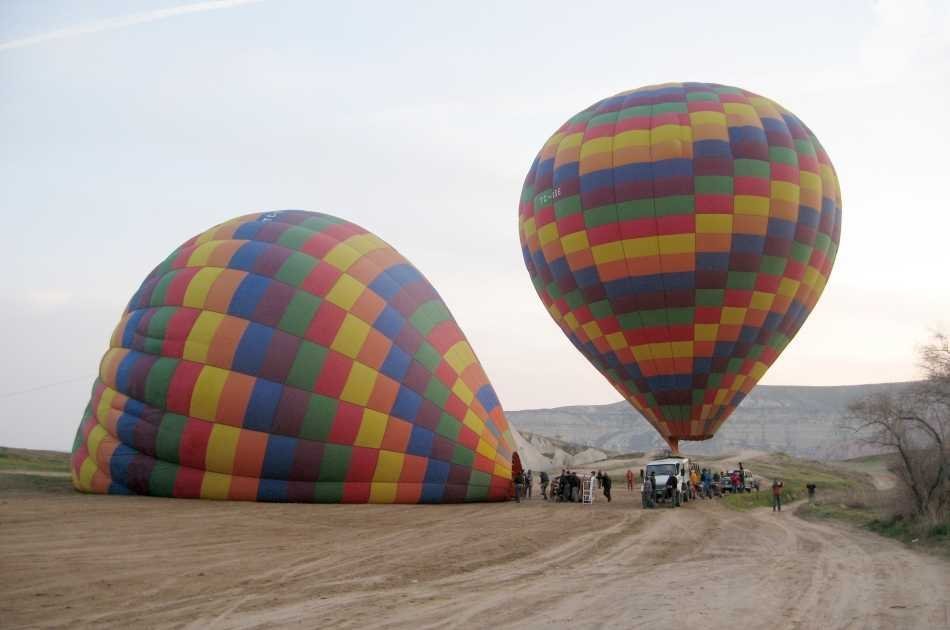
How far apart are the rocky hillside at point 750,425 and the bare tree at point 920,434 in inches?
3506

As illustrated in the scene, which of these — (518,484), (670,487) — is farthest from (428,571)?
(670,487)

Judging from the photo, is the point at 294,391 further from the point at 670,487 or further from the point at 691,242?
the point at 691,242

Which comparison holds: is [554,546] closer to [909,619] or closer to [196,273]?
[909,619]

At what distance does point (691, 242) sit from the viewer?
18703mm

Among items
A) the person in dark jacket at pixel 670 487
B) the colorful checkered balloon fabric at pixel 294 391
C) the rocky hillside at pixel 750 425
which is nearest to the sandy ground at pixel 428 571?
the colorful checkered balloon fabric at pixel 294 391

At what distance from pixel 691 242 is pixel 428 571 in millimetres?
12907

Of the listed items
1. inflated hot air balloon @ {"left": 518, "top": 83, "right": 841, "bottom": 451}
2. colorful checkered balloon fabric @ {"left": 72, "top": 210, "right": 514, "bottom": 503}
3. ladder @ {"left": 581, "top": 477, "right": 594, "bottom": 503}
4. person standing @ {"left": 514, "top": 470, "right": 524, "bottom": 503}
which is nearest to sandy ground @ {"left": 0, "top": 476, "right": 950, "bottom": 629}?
colorful checkered balloon fabric @ {"left": 72, "top": 210, "right": 514, "bottom": 503}

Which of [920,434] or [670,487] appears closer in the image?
[920,434]

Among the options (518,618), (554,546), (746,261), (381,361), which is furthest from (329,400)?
(746,261)

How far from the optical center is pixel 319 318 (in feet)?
44.0

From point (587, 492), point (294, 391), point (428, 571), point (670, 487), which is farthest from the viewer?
point (587, 492)

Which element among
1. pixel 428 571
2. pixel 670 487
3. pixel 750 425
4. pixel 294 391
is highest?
pixel 750 425

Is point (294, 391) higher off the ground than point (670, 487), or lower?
higher

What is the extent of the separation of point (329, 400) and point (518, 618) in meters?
7.52
